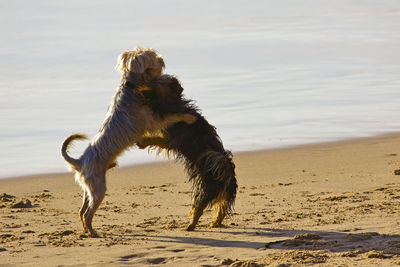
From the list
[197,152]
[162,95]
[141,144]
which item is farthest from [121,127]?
[197,152]

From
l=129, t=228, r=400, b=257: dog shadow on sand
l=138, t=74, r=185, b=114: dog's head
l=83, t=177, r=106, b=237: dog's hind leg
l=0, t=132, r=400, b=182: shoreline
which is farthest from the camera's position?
l=0, t=132, r=400, b=182: shoreline

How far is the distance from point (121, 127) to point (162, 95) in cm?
56

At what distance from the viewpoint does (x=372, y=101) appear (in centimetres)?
1573

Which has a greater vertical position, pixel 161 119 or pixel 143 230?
pixel 161 119

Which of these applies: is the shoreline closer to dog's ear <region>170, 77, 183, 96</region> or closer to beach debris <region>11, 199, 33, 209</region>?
beach debris <region>11, 199, 33, 209</region>

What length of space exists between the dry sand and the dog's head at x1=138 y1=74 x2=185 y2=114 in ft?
4.23

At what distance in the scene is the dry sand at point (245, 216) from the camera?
707 cm

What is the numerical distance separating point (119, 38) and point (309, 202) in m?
15.2

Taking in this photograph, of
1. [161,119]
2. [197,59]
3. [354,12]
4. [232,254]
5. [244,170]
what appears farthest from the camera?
[354,12]

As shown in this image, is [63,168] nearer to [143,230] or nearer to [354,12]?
[143,230]

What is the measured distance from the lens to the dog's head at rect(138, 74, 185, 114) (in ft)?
26.8

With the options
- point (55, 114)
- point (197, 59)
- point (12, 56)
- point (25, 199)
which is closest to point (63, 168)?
point (25, 199)

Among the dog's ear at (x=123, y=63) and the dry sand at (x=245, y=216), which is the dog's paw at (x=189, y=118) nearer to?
the dog's ear at (x=123, y=63)

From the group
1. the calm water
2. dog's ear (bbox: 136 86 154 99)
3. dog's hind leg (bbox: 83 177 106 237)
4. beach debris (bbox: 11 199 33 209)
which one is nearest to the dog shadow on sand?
dog's hind leg (bbox: 83 177 106 237)
